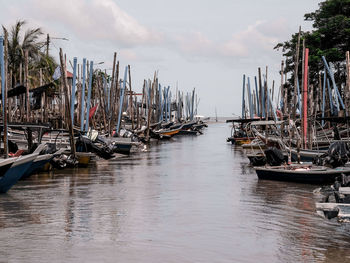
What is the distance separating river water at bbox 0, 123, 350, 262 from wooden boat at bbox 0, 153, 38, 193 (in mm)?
364

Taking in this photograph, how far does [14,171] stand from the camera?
17516 millimetres

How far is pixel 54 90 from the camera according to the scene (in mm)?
50625

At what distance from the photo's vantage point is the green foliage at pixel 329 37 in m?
47.0

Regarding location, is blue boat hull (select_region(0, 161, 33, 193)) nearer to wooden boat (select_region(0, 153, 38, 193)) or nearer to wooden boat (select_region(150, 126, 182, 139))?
wooden boat (select_region(0, 153, 38, 193))

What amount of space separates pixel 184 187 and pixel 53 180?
209 inches

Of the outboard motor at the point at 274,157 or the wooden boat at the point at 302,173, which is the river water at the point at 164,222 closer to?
the wooden boat at the point at 302,173

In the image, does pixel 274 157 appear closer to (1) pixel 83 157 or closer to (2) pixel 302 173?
(2) pixel 302 173

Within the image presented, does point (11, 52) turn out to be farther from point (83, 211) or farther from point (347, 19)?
point (83, 211)

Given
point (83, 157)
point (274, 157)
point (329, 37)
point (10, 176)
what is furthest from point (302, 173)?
point (329, 37)

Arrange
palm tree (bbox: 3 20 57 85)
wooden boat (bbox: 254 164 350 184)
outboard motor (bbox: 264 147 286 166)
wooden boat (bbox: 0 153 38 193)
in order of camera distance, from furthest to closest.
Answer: palm tree (bbox: 3 20 57 85)
outboard motor (bbox: 264 147 286 166)
wooden boat (bbox: 254 164 350 184)
wooden boat (bbox: 0 153 38 193)

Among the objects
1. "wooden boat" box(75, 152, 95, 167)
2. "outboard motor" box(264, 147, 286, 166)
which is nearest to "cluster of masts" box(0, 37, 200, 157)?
"wooden boat" box(75, 152, 95, 167)

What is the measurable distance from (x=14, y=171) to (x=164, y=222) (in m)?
5.71

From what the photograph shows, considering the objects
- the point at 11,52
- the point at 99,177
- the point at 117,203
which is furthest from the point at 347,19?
the point at 117,203

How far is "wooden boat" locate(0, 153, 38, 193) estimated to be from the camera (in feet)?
56.0
